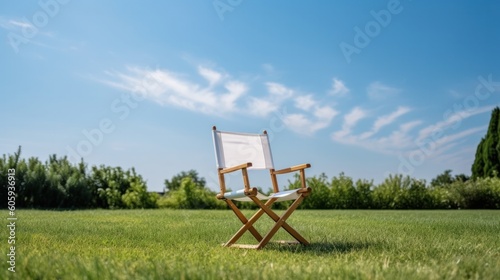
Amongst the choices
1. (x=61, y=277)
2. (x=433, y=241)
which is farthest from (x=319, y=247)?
(x=61, y=277)

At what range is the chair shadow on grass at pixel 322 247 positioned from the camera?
383cm

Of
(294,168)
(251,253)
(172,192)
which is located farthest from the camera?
(172,192)

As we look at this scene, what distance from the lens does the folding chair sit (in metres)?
4.12

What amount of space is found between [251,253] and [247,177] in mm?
661

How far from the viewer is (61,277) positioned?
2508mm

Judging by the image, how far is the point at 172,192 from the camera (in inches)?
504

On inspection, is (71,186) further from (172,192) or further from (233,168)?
(233,168)

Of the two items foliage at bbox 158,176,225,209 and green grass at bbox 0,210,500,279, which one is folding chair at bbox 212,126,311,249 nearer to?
green grass at bbox 0,210,500,279

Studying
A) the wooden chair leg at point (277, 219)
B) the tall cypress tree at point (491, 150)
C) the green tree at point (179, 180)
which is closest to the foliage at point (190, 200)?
the wooden chair leg at point (277, 219)

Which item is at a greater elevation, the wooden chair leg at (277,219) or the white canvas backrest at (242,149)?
the white canvas backrest at (242,149)

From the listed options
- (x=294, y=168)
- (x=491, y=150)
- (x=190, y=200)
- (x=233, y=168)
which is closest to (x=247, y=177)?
(x=233, y=168)

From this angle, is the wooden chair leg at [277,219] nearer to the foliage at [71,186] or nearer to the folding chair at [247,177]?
the folding chair at [247,177]

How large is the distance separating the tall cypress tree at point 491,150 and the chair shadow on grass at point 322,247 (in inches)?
742

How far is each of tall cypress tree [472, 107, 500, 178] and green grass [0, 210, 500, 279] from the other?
16598 millimetres
